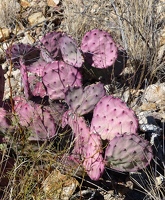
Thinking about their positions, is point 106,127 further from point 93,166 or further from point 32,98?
Answer: point 32,98

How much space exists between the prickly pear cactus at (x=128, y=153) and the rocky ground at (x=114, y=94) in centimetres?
8

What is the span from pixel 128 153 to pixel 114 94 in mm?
867

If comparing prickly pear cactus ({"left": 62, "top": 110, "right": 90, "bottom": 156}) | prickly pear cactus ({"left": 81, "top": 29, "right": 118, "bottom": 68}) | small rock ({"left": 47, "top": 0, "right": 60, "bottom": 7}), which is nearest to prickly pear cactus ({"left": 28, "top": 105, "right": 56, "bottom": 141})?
prickly pear cactus ({"left": 62, "top": 110, "right": 90, "bottom": 156})

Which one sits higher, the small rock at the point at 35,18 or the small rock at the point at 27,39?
the small rock at the point at 35,18

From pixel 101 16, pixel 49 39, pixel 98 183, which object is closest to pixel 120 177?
pixel 98 183

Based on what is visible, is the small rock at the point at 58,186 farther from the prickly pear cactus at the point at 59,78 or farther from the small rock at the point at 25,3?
the small rock at the point at 25,3

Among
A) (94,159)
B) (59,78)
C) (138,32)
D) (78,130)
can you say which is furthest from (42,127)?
(138,32)

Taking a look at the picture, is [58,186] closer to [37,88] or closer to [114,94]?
[37,88]

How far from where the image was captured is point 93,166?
7.23 feet

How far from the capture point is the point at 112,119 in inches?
90.6

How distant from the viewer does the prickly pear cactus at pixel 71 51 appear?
8.76 feet

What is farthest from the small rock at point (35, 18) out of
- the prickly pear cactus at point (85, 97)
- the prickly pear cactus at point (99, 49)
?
the prickly pear cactus at point (85, 97)

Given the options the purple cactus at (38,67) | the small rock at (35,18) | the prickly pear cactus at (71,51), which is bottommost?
the purple cactus at (38,67)

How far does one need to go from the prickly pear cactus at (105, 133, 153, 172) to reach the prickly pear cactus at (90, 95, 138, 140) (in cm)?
8
